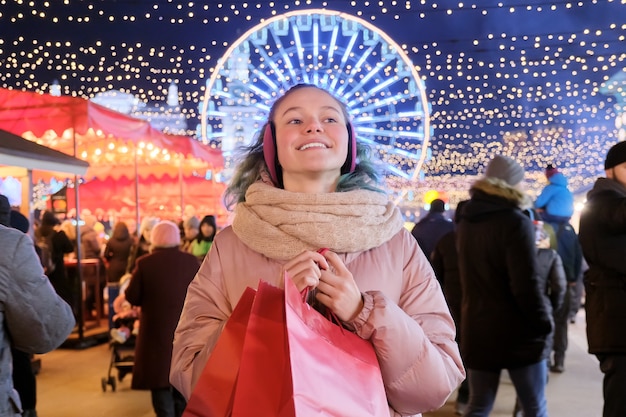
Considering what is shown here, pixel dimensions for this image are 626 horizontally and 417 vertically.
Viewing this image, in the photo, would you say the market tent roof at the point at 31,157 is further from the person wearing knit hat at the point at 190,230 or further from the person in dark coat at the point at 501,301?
the person in dark coat at the point at 501,301

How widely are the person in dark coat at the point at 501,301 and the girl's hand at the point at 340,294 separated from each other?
214cm

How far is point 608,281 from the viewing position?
3014 mm

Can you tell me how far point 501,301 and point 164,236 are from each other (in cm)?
246

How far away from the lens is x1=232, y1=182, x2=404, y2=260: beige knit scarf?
5.14 feet

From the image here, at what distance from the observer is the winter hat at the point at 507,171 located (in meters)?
3.62

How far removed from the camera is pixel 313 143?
64.5 inches

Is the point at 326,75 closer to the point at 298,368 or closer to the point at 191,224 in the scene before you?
the point at 191,224

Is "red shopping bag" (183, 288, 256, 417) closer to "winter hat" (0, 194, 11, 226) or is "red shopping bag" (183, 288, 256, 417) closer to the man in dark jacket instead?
"winter hat" (0, 194, 11, 226)

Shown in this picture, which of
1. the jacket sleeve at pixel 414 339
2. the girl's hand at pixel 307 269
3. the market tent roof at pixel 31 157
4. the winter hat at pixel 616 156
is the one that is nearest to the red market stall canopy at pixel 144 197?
the market tent roof at pixel 31 157

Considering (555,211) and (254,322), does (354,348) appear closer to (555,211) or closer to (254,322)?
(254,322)

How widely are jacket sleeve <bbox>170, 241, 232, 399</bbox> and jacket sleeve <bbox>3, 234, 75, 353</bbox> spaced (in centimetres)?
88

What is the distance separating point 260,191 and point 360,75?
12.7 m

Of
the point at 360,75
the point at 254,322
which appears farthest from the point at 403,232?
the point at 360,75

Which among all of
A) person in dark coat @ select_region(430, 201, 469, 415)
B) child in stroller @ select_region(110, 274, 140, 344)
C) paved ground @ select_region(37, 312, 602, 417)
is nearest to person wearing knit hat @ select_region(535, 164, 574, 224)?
paved ground @ select_region(37, 312, 602, 417)
